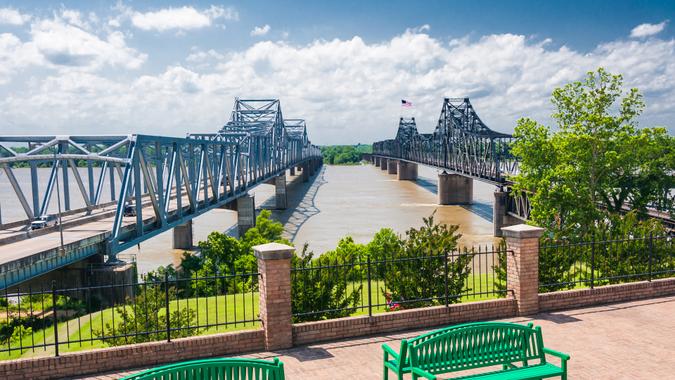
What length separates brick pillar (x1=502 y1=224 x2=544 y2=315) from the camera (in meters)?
11.7

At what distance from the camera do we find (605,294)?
12.6 m

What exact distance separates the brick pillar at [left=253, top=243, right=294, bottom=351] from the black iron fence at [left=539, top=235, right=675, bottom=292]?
6484 millimetres

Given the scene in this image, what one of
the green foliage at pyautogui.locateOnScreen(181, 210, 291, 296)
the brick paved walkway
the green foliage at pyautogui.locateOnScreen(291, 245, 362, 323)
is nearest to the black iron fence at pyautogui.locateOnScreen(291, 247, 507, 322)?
the green foliage at pyautogui.locateOnScreen(291, 245, 362, 323)

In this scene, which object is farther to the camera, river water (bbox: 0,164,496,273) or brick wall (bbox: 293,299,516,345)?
river water (bbox: 0,164,496,273)

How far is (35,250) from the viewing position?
69.3 ft

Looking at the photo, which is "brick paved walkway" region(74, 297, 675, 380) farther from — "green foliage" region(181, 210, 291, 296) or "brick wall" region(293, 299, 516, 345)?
"green foliage" region(181, 210, 291, 296)

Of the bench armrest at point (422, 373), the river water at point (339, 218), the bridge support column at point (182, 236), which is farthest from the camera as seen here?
the river water at point (339, 218)

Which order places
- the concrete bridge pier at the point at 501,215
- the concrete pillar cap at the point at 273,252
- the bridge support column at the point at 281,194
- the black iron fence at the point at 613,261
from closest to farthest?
the concrete pillar cap at the point at 273,252 < the black iron fence at the point at 613,261 < the concrete bridge pier at the point at 501,215 < the bridge support column at the point at 281,194

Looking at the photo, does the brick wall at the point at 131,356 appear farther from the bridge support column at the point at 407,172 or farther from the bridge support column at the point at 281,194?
the bridge support column at the point at 407,172

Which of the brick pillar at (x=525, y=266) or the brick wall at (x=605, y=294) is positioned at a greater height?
the brick pillar at (x=525, y=266)

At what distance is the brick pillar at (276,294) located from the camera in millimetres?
9875

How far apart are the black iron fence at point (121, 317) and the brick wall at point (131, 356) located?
0.72 ft

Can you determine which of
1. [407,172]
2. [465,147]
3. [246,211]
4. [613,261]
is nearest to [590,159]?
[613,261]

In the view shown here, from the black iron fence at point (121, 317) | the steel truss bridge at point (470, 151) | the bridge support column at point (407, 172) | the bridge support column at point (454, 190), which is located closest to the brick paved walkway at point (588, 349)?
the black iron fence at point (121, 317)
